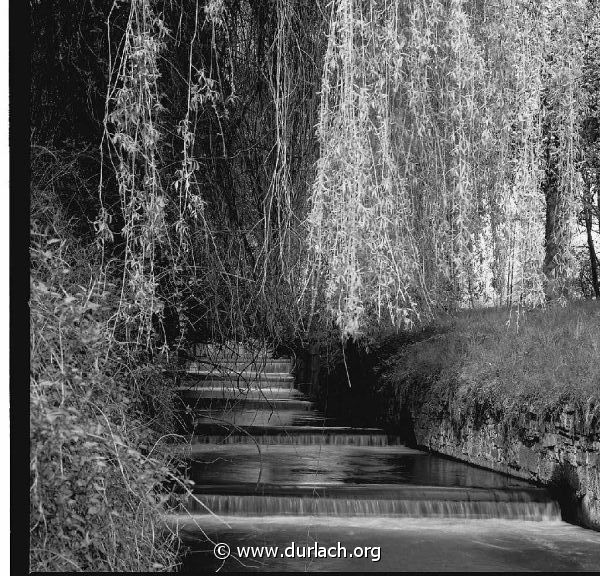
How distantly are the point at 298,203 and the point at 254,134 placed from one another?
1.71 ft

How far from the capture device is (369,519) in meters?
6.49

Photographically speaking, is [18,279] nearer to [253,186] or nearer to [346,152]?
[346,152]

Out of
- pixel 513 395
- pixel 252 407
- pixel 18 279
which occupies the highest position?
pixel 18 279

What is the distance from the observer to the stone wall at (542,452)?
6.44 m

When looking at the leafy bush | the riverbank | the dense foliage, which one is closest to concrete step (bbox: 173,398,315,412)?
the riverbank

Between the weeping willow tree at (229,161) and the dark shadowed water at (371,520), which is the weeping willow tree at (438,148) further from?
the dark shadowed water at (371,520)

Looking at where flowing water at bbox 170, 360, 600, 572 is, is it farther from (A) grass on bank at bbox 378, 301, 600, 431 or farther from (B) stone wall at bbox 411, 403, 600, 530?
(A) grass on bank at bbox 378, 301, 600, 431

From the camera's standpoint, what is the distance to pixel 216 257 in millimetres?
5508

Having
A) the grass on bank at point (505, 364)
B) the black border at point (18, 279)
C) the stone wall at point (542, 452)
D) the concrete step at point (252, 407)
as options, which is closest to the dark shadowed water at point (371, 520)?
the stone wall at point (542, 452)

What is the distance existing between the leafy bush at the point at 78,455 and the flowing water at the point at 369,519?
738 millimetres

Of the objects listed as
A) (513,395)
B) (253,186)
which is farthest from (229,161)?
(513,395)

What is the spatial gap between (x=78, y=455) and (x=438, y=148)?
231 centimetres

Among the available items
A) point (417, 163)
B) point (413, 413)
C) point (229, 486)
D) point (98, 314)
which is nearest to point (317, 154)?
point (417, 163)

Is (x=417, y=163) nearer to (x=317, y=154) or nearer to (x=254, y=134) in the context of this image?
(x=317, y=154)
